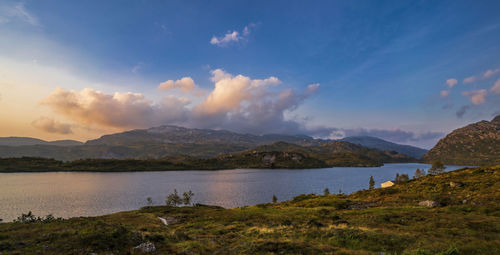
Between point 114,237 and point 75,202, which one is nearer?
point 114,237

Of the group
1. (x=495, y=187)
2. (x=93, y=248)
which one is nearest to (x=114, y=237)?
(x=93, y=248)

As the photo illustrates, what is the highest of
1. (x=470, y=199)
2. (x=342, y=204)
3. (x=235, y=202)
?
(x=470, y=199)

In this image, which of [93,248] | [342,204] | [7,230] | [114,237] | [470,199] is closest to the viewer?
[93,248]

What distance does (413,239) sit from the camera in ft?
78.6

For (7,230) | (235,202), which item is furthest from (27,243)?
(235,202)

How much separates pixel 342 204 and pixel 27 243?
205ft

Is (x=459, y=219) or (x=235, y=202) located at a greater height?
(x=459, y=219)

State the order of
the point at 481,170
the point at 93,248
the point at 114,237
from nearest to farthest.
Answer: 1. the point at 93,248
2. the point at 114,237
3. the point at 481,170

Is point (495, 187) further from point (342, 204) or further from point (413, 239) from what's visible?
point (413, 239)

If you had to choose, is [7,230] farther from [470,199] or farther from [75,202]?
[75,202]

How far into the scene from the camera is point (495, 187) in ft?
185

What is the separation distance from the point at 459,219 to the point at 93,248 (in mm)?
45890

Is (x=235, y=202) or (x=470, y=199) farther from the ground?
(x=470, y=199)

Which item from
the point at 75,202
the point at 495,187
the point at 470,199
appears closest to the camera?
the point at 470,199
